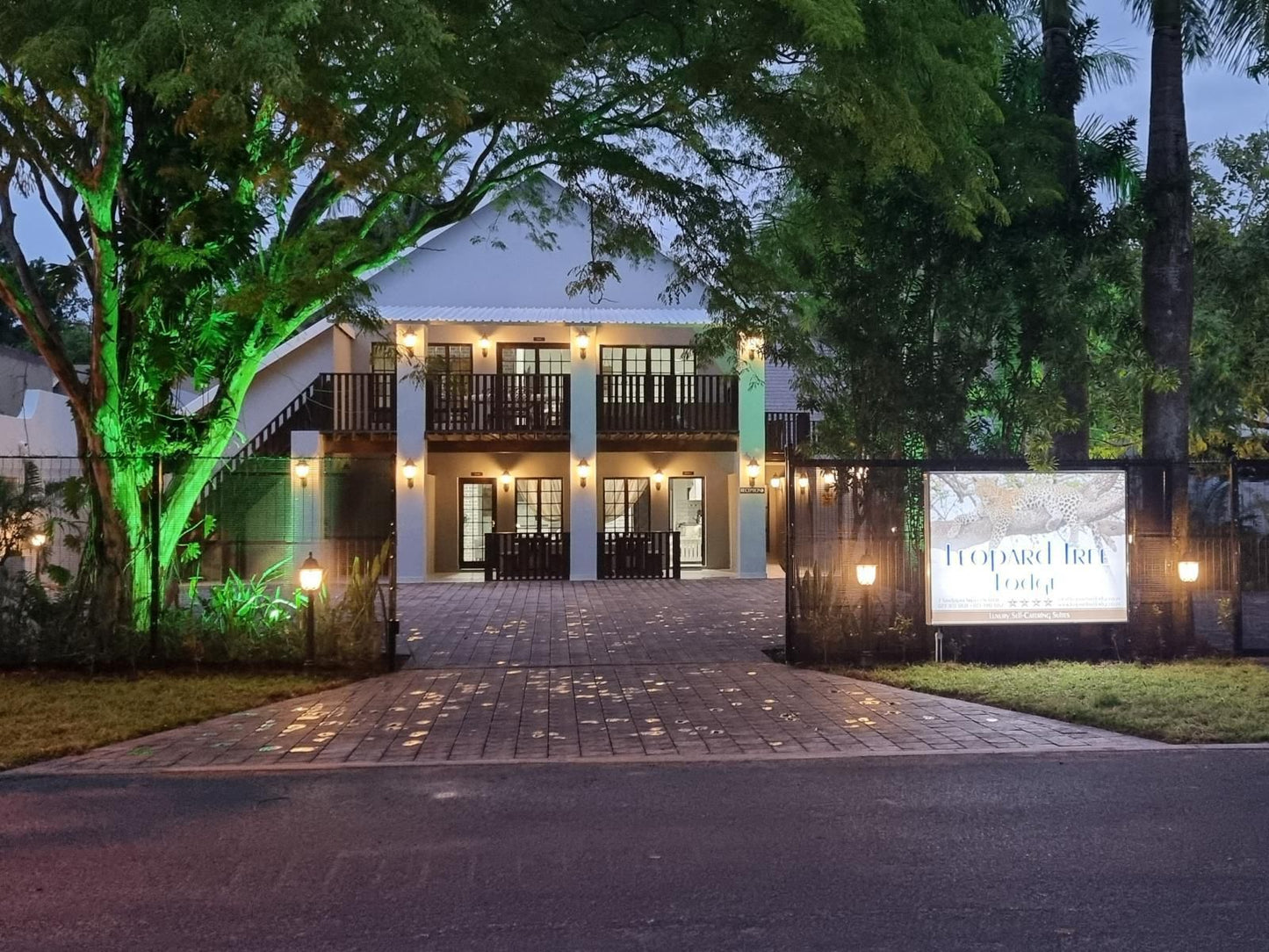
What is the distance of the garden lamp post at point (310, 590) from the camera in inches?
412

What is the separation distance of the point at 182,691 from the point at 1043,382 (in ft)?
29.4

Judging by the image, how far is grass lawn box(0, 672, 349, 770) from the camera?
7.80 metres

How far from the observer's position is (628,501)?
24578 millimetres

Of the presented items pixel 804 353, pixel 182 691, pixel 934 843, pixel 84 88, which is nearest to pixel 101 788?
pixel 182 691

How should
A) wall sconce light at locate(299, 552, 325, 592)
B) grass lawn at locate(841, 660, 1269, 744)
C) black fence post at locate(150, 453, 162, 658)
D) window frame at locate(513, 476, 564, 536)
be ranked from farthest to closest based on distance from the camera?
window frame at locate(513, 476, 564, 536) → black fence post at locate(150, 453, 162, 658) → wall sconce light at locate(299, 552, 325, 592) → grass lawn at locate(841, 660, 1269, 744)

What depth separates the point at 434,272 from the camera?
22938mm

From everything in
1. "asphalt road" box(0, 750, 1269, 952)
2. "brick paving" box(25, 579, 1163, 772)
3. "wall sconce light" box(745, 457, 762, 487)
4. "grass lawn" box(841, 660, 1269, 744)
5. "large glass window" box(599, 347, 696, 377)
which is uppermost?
"large glass window" box(599, 347, 696, 377)

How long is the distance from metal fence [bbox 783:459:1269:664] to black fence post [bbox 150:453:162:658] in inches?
241

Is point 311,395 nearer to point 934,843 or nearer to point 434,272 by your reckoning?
point 434,272

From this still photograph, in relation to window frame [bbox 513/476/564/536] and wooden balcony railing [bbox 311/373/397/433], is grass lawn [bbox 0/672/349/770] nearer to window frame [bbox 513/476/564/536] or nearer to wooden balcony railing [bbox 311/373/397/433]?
wooden balcony railing [bbox 311/373/397/433]

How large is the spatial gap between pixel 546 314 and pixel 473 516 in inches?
198

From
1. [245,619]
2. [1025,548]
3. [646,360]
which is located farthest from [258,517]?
[646,360]

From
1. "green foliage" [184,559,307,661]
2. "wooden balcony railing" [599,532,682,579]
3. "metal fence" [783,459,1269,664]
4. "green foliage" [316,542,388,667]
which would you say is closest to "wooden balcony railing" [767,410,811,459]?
"wooden balcony railing" [599,532,682,579]

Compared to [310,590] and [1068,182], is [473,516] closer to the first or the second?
[310,590]
